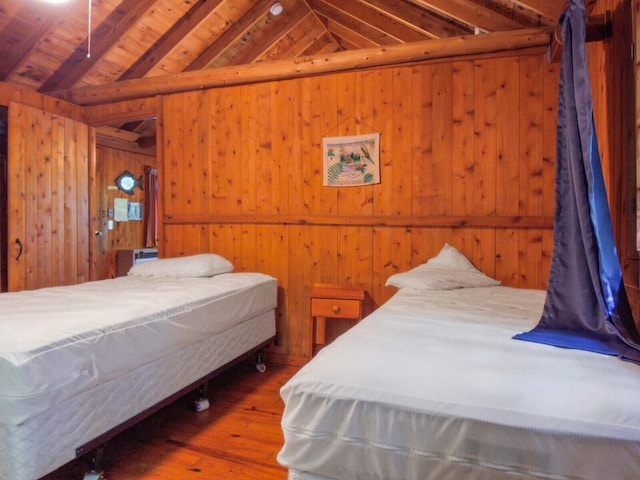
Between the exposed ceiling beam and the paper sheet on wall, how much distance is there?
2.68 metres

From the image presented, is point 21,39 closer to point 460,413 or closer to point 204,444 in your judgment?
point 204,444

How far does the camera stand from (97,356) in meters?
1.56

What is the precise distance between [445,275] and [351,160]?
1.23 m

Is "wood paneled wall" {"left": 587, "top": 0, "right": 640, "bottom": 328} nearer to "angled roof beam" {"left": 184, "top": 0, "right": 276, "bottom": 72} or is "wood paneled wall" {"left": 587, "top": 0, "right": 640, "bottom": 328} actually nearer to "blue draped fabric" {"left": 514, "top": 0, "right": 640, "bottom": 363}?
"blue draped fabric" {"left": 514, "top": 0, "right": 640, "bottom": 363}

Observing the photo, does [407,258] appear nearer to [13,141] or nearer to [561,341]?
[561,341]

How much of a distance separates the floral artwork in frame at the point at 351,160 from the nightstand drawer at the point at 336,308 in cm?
97

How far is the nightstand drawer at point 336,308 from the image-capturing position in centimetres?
277

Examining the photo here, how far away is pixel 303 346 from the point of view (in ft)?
10.8

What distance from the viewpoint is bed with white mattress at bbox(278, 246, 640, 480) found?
0.78 metres

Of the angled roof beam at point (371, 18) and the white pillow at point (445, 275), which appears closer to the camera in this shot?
the white pillow at point (445, 275)

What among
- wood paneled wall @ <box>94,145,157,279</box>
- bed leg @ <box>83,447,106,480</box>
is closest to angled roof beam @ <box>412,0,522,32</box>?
bed leg @ <box>83,447,106,480</box>

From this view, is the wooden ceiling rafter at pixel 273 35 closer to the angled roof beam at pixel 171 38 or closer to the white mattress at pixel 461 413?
the angled roof beam at pixel 171 38

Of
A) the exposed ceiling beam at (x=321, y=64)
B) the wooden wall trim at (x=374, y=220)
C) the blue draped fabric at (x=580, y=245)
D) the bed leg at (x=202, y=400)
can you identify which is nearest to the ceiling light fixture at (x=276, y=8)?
the exposed ceiling beam at (x=321, y=64)

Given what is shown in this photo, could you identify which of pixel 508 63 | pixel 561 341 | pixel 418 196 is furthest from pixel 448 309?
pixel 508 63
